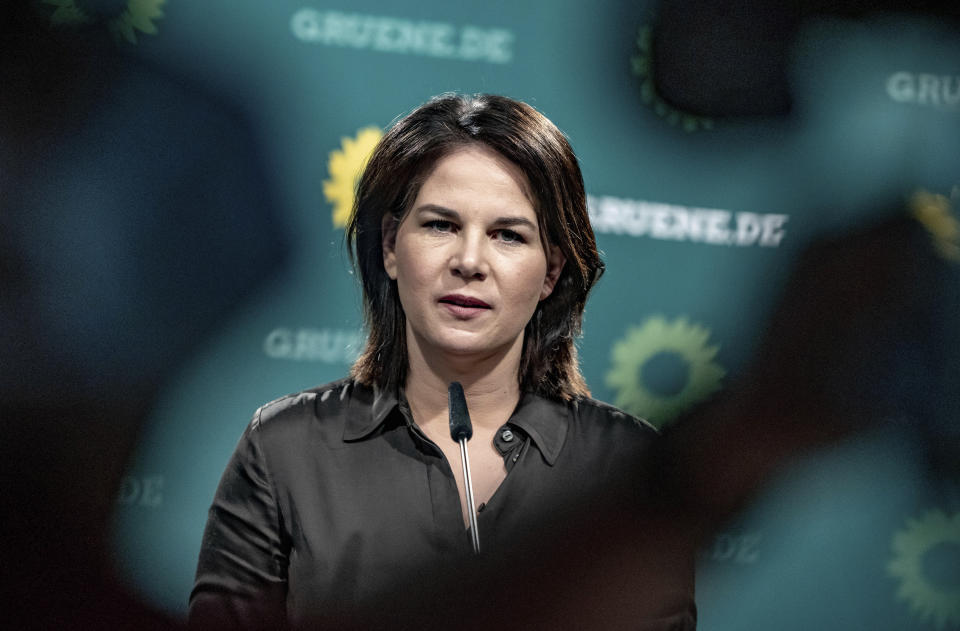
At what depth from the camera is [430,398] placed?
3.30 ft

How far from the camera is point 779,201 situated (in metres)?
1.41

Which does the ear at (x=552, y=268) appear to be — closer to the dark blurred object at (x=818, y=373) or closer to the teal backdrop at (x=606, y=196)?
the teal backdrop at (x=606, y=196)

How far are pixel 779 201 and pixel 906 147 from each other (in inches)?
8.4

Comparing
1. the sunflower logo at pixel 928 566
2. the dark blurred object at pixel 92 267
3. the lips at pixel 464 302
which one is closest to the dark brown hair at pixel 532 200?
the lips at pixel 464 302

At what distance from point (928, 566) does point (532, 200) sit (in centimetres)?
96

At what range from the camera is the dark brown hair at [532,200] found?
37.5 inches

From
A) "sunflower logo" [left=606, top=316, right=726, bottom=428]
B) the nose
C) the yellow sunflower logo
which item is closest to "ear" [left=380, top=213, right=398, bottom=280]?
the nose

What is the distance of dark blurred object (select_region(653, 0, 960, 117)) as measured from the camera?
4.31ft

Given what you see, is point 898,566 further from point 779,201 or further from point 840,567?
point 779,201

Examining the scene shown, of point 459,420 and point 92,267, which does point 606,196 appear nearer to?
point 459,420

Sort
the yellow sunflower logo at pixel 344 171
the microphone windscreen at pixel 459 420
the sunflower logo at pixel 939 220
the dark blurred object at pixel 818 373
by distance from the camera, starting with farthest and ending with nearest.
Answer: the yellow sunflower logo at pixel 344 171 < the microphone windscreen at pixel 459 420 < the sunflower logo at pixel 939 220 < the dark blurred object at pixel 818 373

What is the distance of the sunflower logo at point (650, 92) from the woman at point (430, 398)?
1.50 feet

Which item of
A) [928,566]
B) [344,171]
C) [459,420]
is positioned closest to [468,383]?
[459,420]

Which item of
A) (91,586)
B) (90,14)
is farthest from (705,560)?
(90,14)
